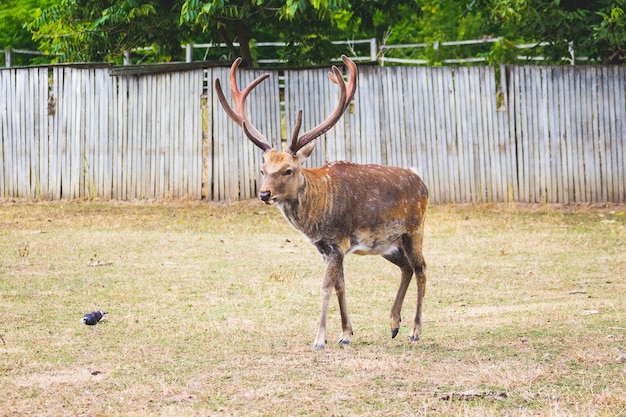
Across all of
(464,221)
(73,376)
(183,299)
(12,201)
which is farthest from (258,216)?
(73,376)

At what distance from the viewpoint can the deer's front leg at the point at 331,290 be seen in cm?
829

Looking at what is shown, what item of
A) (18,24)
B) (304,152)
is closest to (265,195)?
(304,152)

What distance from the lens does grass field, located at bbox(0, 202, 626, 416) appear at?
672cm

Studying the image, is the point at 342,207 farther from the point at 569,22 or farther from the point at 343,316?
the point at 569,22

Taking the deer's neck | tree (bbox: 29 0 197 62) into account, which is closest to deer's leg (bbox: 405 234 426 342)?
the deer's neck

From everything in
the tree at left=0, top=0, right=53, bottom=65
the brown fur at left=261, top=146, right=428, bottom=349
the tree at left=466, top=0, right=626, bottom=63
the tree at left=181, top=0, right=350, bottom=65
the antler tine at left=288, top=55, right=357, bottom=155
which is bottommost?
the brown fur at left=261, top=146, right=428, bottom=349

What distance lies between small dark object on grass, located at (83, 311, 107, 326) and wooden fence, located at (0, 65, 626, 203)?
935cm

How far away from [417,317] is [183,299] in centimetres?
299

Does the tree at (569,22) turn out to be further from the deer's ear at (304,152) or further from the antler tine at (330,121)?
the deer's ear at (304,152)

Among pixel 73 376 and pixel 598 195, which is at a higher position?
pixel 598 195

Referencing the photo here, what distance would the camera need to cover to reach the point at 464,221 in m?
16.9

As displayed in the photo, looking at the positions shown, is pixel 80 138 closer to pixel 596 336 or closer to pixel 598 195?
pixel 598 195

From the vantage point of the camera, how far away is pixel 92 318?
9281 millimetres

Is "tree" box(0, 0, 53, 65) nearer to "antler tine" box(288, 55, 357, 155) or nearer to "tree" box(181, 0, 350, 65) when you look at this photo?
"tree" box(181, 0, 350, 65)
